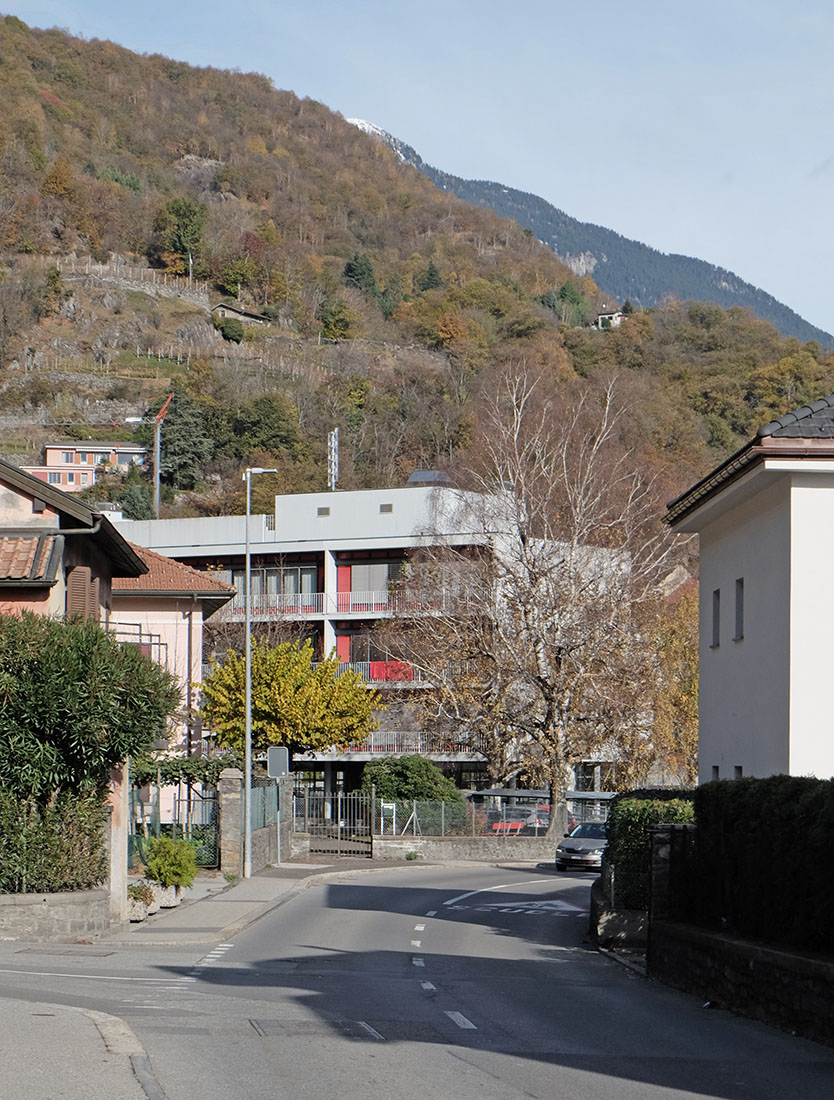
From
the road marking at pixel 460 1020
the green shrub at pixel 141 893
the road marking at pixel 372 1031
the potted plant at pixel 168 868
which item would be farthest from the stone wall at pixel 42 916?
the road marking at pixel 372 1031

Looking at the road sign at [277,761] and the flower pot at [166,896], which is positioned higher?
the road sign at [277,761]

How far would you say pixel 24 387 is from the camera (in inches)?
4845

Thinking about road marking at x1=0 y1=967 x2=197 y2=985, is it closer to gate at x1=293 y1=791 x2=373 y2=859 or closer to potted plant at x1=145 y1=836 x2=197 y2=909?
potted plant at x1=145 y1=836 x2=197 y2=909

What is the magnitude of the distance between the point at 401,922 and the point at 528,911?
12.3 ft

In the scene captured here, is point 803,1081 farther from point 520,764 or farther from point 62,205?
point 62,205

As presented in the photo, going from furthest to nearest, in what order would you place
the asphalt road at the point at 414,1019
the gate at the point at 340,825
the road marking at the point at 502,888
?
the gate at the point at 340,825, the road marking at the point at 502,888, the asphalt road at the point at 414,1019

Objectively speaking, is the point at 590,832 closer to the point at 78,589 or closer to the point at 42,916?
the point at 78,589

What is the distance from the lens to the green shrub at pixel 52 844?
21.1 m

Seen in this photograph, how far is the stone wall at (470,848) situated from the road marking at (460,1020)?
3239cm

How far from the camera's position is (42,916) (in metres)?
21.0

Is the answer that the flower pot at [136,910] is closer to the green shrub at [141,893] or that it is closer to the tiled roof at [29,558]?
the green shrub at [141,893]

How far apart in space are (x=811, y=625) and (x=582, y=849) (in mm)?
23167

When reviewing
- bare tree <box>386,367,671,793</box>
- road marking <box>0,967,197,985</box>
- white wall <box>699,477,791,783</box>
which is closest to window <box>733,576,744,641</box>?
white wall <box>699,477,791,783</box>

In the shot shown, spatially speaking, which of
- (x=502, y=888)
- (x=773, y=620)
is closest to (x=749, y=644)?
(x=773, y=620)
